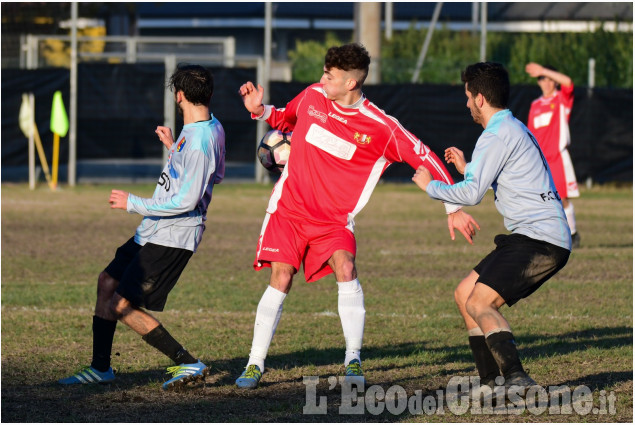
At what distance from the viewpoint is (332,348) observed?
301 inches

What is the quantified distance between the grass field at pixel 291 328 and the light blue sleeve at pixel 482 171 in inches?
46.7

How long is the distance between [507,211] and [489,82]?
0.74 metres

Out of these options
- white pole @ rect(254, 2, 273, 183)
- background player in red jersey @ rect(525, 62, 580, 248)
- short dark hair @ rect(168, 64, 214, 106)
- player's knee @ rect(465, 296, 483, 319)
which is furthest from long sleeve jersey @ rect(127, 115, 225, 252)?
white pole @ rect(254, 2, 273, 183)

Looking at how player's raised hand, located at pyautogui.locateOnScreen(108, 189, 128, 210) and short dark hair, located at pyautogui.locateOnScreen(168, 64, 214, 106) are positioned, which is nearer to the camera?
player's raised hand, located at pyautogui.locateOnScreen(108, 189, 128, 210)

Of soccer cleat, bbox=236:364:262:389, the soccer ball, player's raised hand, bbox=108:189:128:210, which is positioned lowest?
soccer cleat, bbox=236:364:262:389

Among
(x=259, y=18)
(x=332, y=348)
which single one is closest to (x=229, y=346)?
(x=332, y=348)

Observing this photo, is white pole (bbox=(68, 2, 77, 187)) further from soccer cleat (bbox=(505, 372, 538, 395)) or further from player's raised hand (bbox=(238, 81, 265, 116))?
soccer cleat (bbox=(505, 372, 538, 395))

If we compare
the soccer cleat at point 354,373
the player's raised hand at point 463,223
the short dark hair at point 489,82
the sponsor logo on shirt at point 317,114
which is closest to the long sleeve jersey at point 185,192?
the sponsor logo on shirt at point 317,114

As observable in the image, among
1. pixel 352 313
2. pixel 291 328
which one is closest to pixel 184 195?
pixel 352 313

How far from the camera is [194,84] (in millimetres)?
6305

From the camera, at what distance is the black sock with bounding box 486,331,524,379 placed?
569cm

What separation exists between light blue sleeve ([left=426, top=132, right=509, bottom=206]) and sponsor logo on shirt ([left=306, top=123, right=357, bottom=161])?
998mm

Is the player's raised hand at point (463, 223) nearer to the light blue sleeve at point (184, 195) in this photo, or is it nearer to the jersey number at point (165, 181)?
the light blue sleeve at point (184, 195)

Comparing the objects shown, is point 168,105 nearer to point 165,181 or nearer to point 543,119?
point 543,119
